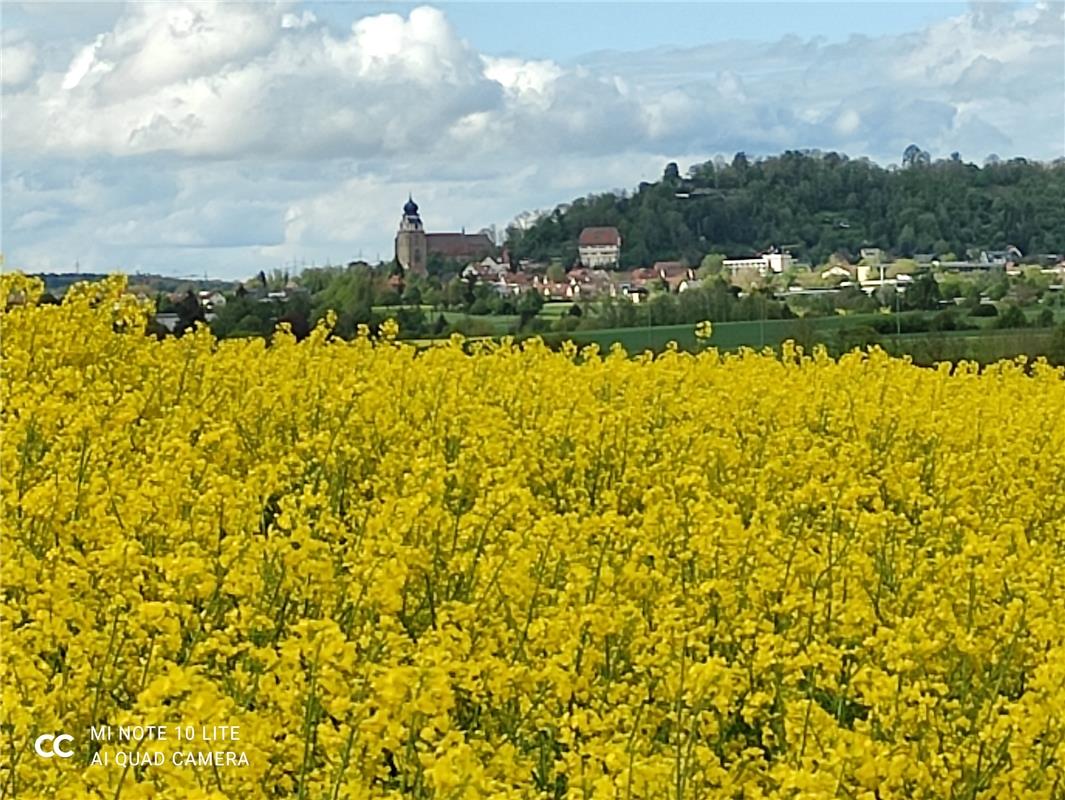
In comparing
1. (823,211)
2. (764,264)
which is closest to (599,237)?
(764,264)

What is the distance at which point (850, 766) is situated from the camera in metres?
3.71

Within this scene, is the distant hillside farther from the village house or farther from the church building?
the church building

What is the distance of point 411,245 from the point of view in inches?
710

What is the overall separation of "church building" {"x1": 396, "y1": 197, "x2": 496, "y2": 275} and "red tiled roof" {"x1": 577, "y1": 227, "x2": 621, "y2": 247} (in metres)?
3.46

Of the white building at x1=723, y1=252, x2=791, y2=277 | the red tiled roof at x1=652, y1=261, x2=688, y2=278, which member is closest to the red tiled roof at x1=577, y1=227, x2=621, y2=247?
the red tiled roof at x1=652, y1=261, x2=688, y2=278

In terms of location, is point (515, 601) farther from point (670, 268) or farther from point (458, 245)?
point (670, 268)

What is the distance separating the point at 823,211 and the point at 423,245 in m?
8.19

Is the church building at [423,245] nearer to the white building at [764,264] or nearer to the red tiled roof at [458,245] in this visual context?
the red tiled roof at [458,245]

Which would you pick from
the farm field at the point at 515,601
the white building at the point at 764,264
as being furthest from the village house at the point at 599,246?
the farm field at the point at 515,601

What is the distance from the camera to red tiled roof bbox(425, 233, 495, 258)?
17.9 meters

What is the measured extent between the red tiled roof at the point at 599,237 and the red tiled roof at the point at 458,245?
111 inches

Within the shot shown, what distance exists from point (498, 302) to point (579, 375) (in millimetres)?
7635

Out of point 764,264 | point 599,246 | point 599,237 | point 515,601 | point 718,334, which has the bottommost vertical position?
point 515,601

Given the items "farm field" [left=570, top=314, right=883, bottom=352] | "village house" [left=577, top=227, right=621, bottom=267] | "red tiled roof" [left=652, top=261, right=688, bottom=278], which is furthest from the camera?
"village house" [left=577, top=227, right=621, bottom=267]
